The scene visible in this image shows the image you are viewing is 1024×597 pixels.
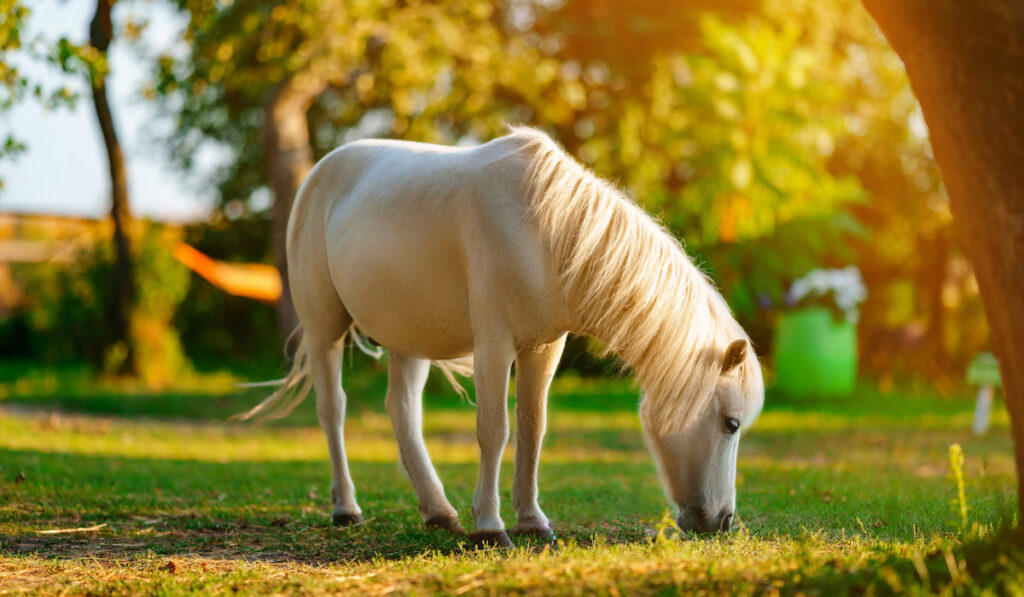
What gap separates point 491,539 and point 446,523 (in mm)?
538

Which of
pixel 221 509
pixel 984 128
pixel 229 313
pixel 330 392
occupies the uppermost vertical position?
pixel 984 128

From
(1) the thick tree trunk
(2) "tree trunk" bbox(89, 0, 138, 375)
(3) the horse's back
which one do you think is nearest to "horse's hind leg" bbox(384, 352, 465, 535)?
(3) the horse's back

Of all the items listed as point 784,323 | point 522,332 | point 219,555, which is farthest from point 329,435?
point 784,323

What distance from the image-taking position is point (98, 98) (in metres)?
12.0

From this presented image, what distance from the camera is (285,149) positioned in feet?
40.1

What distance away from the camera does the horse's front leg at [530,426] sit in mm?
4312

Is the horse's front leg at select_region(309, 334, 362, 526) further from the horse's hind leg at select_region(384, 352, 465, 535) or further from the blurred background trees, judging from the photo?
the blurred background trees

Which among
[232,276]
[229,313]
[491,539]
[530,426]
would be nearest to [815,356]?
[232,276]

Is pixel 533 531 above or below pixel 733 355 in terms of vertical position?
below

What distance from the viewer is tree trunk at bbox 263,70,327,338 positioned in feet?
39.7

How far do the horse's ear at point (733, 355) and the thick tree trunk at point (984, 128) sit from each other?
0.92 meters

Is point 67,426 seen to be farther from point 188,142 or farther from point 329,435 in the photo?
point 188,142

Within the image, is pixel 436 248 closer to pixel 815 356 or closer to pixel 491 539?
pixel 491 539

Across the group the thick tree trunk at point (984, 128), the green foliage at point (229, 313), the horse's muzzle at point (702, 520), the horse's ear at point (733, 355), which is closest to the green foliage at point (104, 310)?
the green foliage at point (229, 313)
